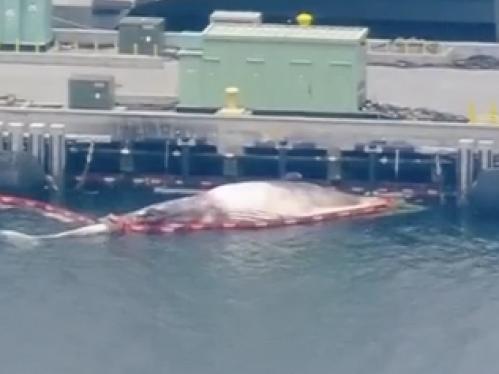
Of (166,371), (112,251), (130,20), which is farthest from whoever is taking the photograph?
(130,20)

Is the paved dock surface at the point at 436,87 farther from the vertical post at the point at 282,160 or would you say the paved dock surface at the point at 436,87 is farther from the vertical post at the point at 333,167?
the vertical post at the point at 282,160

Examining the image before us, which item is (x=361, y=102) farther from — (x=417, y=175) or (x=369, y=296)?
(x=369, y=296)

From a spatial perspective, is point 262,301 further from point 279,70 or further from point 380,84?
point 380,84

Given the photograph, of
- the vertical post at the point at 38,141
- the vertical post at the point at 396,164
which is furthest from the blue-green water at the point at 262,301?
the vertical post at the point at 38,141

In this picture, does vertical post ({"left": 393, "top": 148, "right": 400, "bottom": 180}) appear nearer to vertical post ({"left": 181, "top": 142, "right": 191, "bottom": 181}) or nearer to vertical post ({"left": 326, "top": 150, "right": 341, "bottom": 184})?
vertical post ({"left": 326, "top": 150, "right": 341, "bottom": 184})

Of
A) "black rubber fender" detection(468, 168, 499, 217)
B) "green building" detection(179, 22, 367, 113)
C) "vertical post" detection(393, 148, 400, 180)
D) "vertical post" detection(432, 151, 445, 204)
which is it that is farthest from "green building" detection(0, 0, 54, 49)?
"black rubber fender" detection(468, 168, 499, 217)

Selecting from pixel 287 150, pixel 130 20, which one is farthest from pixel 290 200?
pixel 130 20
